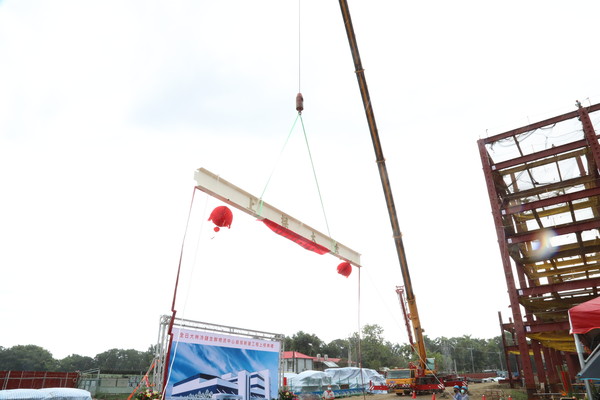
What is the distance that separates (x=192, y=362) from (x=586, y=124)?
64.0ft

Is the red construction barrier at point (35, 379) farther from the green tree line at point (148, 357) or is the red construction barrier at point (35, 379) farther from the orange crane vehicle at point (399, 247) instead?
the green tree line at point (148, 357)

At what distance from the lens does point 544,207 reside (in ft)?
58.9

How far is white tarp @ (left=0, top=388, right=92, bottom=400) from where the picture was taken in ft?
43.3

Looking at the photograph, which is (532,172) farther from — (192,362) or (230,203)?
(192,362)

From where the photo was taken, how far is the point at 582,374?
17.1ft

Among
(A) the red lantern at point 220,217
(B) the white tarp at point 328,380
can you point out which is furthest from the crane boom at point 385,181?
(A) the red lantern at point 220,217

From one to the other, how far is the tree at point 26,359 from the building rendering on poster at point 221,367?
73705 millimetres

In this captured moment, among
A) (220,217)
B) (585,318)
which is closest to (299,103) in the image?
(220,217)

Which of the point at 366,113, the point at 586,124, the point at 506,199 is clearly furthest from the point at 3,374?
the point at 586,124

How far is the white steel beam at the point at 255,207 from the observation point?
9.40 meters

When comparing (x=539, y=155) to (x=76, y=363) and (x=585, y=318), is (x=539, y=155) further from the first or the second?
(x=76, y=363)

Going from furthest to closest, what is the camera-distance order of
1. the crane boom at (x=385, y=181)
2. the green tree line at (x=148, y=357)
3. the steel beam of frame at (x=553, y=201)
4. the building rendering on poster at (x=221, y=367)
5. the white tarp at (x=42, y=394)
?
the green tree line at (x=148, y=357), the steel beam of frame at (x=553, y=201), the crane boom at (x=385, y=181), the white tarp at (x=42, y=394), the building rendering on poster at (x=221, y=367)

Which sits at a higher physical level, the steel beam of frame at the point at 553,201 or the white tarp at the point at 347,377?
the steel beam of frame at the point at 553,201

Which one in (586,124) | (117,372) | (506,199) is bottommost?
(117,372)
